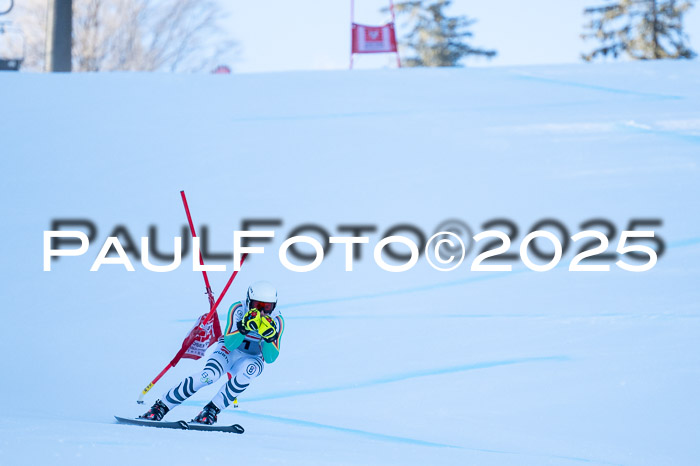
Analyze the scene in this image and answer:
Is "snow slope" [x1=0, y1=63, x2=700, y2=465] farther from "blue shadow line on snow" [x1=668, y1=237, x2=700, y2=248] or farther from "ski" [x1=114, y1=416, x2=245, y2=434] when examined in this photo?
"ski" [x1=114, y1=416, x2=245, y2=434]

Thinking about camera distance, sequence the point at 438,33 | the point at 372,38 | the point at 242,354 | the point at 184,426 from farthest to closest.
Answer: the point at 438,33 → the point at 372,38 → the point at 242,354 → the point at 184,426

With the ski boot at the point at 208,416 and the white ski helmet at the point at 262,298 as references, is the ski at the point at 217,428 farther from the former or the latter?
the white ski helmet at the point at 262,298

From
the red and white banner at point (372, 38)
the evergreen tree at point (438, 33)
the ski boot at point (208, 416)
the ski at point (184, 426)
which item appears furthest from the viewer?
the evergreen tree at point (438, 33)

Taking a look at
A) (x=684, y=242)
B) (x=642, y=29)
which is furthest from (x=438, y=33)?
(x=684, y=242)

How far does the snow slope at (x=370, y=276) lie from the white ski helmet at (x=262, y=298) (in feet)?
2.49

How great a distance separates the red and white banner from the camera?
15.1 m

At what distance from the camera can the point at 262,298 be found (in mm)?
5301

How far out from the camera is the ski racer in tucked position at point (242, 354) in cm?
532

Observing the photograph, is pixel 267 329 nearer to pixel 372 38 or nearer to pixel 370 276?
pixel 370 276

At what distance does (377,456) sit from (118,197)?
22.5ft

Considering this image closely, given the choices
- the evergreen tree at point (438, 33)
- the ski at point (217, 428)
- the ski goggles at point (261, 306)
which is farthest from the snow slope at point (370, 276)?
the evergreen tree at point (438, 33)

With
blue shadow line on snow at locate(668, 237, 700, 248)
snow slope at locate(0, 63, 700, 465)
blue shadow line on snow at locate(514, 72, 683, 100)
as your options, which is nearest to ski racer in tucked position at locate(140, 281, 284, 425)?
snow slope at locate(0, 63, 700, 465)

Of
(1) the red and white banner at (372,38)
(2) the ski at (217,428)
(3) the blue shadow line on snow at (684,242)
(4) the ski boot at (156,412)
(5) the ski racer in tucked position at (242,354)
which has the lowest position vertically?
(2) the ski at (217,428)

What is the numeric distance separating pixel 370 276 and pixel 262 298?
3802 millimetres
